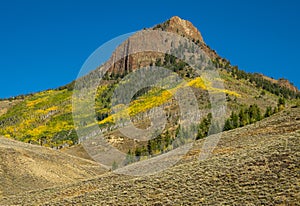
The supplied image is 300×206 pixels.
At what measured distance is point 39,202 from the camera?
5009 centimetres

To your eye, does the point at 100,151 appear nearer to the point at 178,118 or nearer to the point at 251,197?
the point at 178,118

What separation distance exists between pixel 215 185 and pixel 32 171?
48989 mm

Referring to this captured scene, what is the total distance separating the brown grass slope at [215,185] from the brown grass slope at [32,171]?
14.7 metres

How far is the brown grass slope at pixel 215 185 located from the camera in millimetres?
35594

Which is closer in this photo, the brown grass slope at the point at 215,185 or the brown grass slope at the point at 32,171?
the brown grass slope at the point at 215,185

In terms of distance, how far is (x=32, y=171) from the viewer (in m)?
80.7

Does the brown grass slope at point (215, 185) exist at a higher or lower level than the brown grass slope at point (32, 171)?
lower

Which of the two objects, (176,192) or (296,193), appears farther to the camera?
(176,192)

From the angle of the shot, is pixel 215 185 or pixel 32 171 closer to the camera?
pixel 215 185

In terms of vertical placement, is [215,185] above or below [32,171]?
below

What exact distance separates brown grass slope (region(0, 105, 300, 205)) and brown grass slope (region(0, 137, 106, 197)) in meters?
14.7

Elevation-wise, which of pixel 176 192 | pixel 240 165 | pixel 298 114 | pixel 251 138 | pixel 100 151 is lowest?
pixel 176 192

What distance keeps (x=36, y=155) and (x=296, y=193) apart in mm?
70122

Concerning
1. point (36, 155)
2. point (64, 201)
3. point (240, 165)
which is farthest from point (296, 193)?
point (36, 155)
